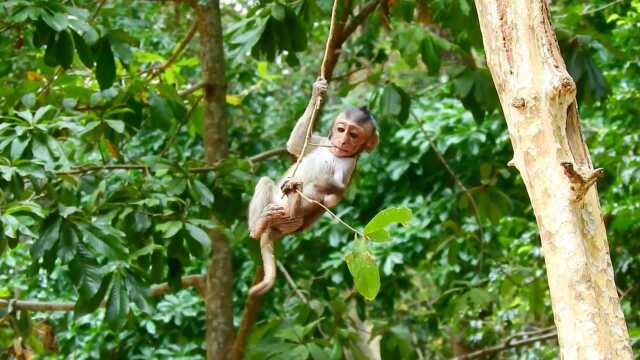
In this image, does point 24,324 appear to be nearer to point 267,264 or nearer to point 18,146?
point 18,146

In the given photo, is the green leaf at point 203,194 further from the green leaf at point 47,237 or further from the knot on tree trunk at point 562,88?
the knot on tree trunk at point 562,88

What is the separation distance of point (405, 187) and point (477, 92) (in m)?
2.11

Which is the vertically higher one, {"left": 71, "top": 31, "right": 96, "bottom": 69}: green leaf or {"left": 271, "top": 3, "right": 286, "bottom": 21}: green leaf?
{"left": 271, "top": 3, "right": 286, "bottom": 21}: green leaf

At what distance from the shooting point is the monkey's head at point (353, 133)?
411 cm

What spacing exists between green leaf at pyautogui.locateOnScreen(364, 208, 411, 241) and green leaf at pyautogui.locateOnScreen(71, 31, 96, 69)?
248cm

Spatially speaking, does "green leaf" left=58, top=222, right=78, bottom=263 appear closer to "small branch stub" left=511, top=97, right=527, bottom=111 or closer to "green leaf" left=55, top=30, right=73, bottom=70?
"green leaf" left=55, top=30, right=73, bottom=70

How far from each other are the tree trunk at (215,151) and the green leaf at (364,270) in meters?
3.21

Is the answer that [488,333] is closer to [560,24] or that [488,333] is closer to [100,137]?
[560,24]

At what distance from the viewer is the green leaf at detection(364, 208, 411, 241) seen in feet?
Answer: 9.73

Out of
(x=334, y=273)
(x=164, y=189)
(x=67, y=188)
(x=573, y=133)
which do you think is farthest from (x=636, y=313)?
(x=573, y=133)

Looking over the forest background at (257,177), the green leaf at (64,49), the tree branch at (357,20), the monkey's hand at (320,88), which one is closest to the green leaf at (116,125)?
the forest background at (257,177)

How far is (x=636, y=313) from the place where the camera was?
6812mm

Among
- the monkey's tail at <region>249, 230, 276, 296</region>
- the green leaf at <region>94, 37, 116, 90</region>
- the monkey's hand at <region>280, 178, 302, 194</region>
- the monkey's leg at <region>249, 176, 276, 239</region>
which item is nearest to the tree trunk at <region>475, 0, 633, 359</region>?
the monkey's hand at <region>280, 178, 302, 194</region>

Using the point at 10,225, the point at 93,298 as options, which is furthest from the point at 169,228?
the point at 10,225
